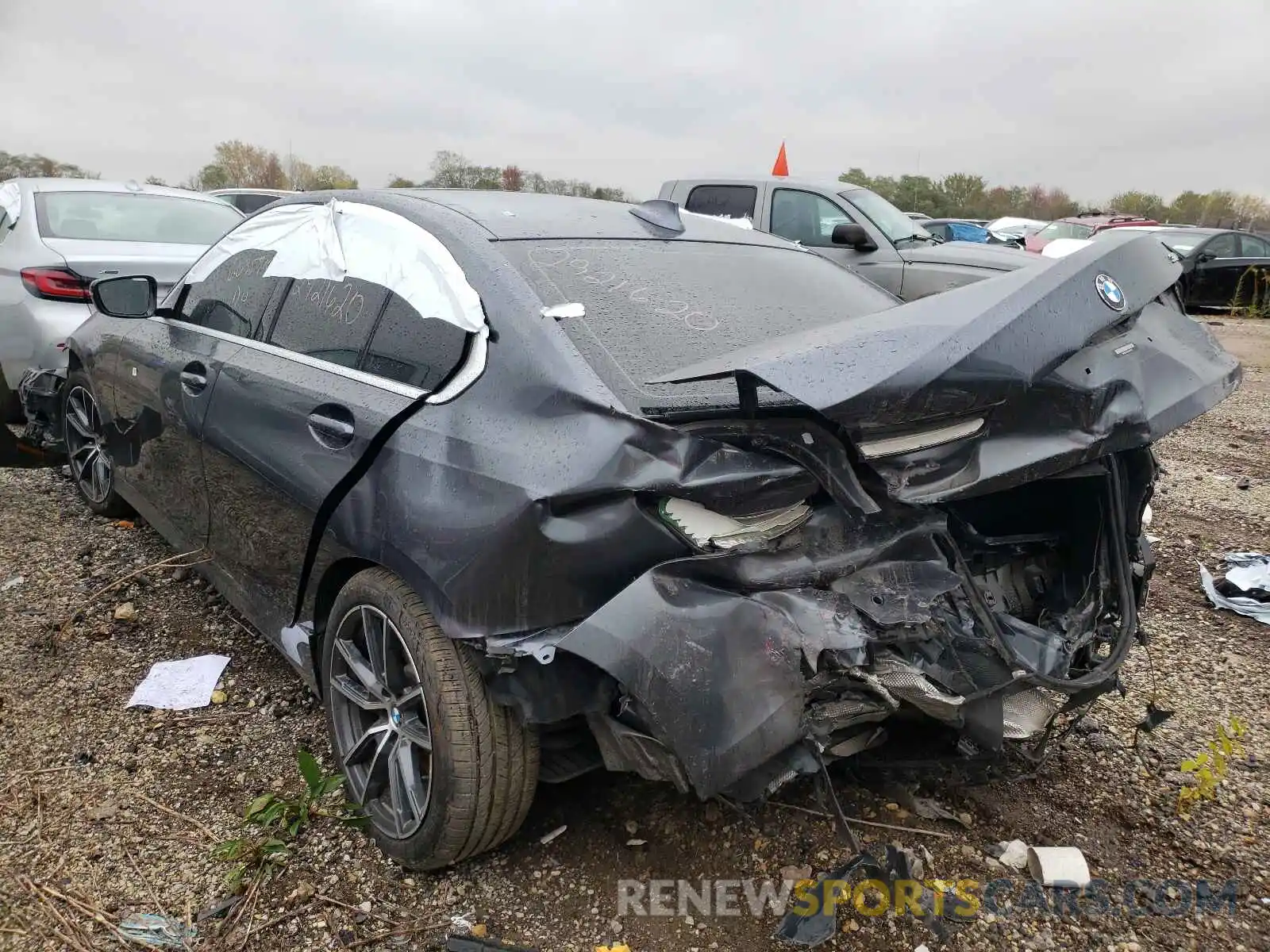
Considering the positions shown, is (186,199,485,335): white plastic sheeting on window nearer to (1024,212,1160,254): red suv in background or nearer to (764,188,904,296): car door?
(764,188,904,296): car door

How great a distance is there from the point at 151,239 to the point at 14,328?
1.01 m

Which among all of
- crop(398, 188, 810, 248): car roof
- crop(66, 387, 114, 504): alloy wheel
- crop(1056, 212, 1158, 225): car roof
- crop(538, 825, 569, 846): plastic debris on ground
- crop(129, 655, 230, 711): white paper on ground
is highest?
crop(1056, 212, 1158, 225): car roof

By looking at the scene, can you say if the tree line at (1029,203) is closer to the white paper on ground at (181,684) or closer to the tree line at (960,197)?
the tree line at (960,197)

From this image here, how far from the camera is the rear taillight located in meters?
5.30

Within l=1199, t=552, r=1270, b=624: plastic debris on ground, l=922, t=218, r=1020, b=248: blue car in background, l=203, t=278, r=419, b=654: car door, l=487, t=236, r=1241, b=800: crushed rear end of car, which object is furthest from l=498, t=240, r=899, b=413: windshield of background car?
l=922, t=218, r=1020, b=248: blue car in background

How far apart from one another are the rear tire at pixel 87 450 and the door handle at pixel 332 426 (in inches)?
96.4

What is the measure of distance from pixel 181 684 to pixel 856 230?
20.2 ft

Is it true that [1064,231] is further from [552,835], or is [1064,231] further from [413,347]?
[552,835]

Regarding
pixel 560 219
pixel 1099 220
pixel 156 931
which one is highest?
pixel 1099 220

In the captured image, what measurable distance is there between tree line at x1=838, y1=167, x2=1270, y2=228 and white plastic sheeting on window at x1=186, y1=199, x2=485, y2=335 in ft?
132

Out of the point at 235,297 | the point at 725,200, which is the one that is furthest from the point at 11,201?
the point at 725,200

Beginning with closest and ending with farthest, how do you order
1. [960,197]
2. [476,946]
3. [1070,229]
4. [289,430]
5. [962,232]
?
[476,946] → [289,430] → [1070,229] → [962,232] → [960,197]

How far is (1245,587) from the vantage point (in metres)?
3.76

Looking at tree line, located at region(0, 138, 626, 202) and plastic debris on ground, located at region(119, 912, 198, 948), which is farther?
tree line, located at region(0, 138, 626, 202)
